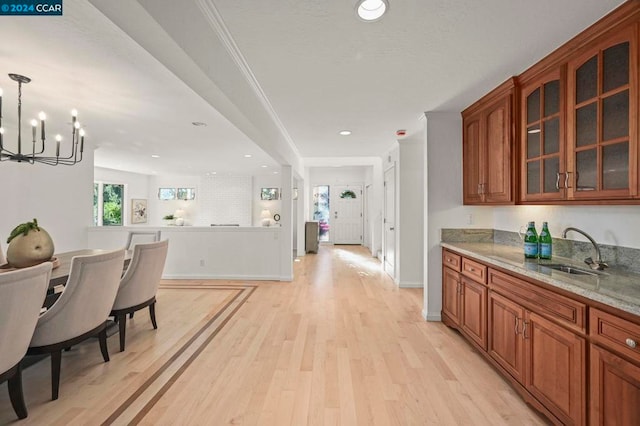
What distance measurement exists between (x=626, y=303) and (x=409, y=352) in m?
1.73

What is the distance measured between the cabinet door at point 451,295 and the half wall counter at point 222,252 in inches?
117

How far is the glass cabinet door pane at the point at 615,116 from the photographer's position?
1633 millimetres

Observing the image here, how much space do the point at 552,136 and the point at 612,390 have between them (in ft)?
5.36

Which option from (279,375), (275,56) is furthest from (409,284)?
(275,56)

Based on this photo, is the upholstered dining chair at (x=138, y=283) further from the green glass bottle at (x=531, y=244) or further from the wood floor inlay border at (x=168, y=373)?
the green glass bottle at (x=531, y=244)

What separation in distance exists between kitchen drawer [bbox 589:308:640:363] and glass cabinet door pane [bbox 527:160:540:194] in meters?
1.18

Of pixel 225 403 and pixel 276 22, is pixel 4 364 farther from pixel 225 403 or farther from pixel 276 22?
pixel 276 22

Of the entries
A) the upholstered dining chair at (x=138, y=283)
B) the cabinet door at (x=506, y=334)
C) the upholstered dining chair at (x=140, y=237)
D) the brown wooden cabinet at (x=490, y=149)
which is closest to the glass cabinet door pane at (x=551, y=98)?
the brown wooden cabinet at (x=490, y=149)

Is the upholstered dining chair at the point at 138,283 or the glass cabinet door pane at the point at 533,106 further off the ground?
the glass cabinet door pane at the point at 533,106

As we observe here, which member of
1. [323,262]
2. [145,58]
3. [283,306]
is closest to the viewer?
[145,58]

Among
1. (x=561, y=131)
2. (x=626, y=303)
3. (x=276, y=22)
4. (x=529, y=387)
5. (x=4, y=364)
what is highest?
(x=276, y=22)

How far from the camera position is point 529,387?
1.89m

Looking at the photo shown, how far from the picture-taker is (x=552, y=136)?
2.18m

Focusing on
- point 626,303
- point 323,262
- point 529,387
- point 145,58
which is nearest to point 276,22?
point 145,58
